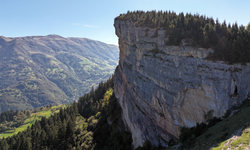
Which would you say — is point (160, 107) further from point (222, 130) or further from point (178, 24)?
point (178, 24)

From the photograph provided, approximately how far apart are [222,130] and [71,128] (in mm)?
59930

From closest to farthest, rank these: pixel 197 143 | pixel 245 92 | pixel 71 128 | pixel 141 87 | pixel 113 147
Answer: pixel 197 143 < pixel 245 92 < pixel 141 87 < pixel 113 147 < pixel 71 128

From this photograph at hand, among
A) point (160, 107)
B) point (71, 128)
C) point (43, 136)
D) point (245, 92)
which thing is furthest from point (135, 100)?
point (43, 136)

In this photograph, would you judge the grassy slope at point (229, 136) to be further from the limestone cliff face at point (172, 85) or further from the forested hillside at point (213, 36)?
the forested hillside at point (213, 36)

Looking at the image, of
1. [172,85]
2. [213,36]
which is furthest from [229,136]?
[213,36]

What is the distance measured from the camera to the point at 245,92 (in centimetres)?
A: 1922

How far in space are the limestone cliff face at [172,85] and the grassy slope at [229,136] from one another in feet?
10.3

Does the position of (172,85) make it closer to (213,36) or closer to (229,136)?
(213,36)

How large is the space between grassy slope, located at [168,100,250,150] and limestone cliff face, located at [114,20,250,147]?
3.14 meters

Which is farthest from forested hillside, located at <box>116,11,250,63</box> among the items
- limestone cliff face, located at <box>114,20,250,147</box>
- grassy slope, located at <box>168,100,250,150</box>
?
grassy slope, located at <box>168,100,250,150</box>

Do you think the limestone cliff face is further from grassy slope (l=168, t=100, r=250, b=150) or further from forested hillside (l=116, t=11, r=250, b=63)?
grassy slope (l=168, t=100, r=250, b=150)

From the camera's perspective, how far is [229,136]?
14.2 m

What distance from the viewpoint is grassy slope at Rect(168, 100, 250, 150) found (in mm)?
12389

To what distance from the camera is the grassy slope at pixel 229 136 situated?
488 inches
